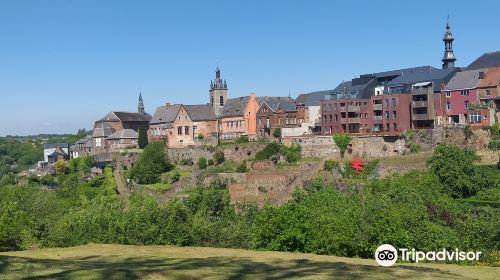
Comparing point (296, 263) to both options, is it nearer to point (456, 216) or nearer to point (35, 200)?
point (456, 216)

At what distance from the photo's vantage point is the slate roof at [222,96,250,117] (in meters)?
73.9

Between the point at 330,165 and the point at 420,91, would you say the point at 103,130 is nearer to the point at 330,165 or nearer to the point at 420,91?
the point at 330,165

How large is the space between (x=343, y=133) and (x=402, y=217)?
104ft

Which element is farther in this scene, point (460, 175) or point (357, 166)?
point (357, 166)

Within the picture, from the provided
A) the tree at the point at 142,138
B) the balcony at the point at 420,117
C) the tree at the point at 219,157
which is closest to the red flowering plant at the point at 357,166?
the balcony at the point at 420,117

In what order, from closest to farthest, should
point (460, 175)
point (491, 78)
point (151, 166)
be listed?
point (460, 175)
point (491, 78)
point (151, 166)

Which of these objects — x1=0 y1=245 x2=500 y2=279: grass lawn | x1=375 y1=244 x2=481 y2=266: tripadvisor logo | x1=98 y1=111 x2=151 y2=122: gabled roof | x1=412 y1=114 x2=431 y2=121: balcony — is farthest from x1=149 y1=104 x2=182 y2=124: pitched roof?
x1=0 y1=245 x2=500 y2=279: grass lawn

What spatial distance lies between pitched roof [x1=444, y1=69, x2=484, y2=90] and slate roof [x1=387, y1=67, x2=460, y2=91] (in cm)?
75

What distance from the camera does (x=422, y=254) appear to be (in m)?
26.3

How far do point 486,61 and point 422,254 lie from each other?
36.8 m

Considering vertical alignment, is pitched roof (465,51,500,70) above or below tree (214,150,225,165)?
above

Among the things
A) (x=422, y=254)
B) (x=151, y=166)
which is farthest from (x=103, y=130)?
(x=422, y=254)

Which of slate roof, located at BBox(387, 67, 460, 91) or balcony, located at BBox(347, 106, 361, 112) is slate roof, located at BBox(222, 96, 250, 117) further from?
slate roof, located at BBox(387, 67, 460, 91)

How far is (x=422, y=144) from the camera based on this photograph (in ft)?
174
